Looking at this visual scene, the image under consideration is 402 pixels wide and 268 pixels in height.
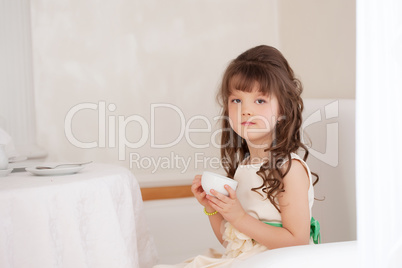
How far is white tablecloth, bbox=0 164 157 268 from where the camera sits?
130 centimetres

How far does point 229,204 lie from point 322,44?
1596mm

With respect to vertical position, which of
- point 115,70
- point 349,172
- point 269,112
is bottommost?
point 349,172

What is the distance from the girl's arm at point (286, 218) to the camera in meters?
1.32

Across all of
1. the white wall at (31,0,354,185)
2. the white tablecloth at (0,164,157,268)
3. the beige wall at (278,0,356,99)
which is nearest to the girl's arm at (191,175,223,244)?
the white tablecloth at (0,164,157,268)

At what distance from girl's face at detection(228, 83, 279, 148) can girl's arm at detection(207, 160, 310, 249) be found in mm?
150

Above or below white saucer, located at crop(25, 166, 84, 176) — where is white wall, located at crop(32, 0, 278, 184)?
above

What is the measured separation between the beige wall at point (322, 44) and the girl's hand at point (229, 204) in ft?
4.02

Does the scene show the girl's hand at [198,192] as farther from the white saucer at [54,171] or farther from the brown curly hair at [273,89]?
the white saucer at [54,171]
